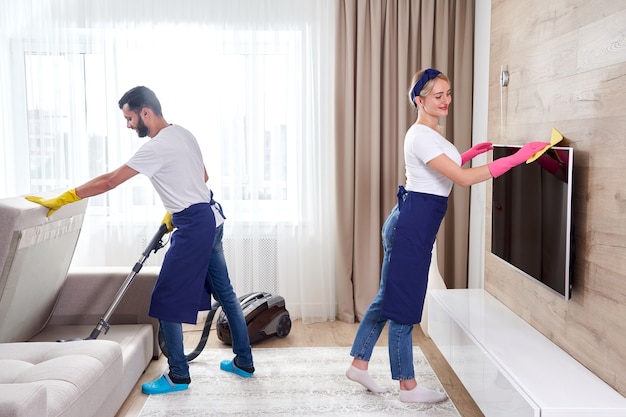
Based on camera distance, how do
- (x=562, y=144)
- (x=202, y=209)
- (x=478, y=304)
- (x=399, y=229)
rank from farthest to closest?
(x=478, y=304), (x=202, y=209), (x=399, y=229), (x=562, y=144)

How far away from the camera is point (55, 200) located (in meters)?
2.92

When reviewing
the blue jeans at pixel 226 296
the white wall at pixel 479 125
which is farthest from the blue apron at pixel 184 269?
the white wall at pixel 479 125

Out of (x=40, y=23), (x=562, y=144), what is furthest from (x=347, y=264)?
(x=40, y=23)

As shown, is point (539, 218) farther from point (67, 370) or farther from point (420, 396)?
point (67, 370)

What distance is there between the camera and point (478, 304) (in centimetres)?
359

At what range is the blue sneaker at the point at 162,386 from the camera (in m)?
3.30

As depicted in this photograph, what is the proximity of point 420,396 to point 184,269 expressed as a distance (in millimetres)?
1267

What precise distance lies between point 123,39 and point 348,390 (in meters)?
2.79

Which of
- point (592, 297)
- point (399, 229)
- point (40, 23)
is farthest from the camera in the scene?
point (40, 23)

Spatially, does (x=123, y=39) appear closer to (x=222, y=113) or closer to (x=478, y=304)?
(x=222, y=113)

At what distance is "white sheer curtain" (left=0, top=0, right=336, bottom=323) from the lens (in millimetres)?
4551

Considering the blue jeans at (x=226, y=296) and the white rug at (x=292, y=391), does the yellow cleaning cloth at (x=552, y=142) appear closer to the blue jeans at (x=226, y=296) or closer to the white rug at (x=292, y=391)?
the white rug at (x=292, y=391)

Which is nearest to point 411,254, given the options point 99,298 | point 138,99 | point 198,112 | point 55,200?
point 138,99

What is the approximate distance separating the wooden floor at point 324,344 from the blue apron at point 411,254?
516 mm
